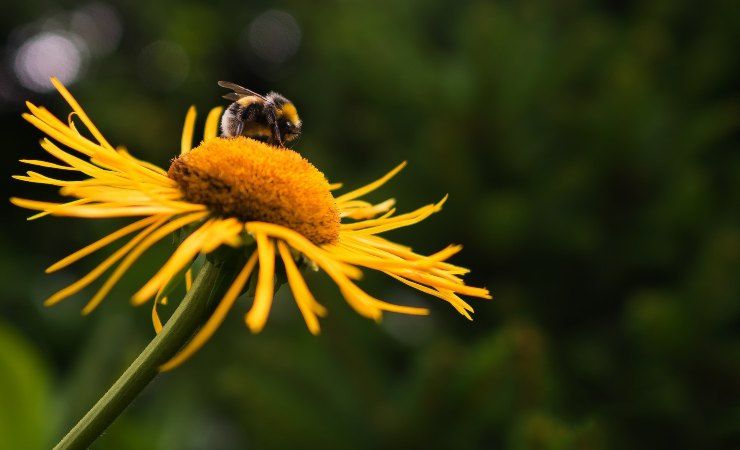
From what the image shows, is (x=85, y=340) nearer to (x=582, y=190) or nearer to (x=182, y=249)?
(x=582, y=190)

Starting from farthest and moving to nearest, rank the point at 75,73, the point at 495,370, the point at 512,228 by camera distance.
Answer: the point at 75,73 → the point at 512,228 → the point at 495,370

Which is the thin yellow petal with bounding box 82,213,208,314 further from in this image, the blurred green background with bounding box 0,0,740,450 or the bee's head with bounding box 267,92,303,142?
the blurred green background with bounding box 0,0,740,450

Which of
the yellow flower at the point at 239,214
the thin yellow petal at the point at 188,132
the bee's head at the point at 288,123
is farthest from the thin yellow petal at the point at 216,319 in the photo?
the bee's head at the point at 288,123

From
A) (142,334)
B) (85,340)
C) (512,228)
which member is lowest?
(85,340)

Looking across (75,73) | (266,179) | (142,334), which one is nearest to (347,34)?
(142,334)

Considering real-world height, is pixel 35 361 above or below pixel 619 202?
below

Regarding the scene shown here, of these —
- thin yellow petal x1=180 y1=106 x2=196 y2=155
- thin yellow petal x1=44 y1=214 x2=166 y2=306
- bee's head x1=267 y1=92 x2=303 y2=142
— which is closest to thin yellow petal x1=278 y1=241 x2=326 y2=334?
thin yellow petal x1=44 y1=214 x2=166 y2=306

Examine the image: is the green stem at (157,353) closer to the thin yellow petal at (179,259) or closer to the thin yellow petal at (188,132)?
the thin yellow petal at (179,259)
